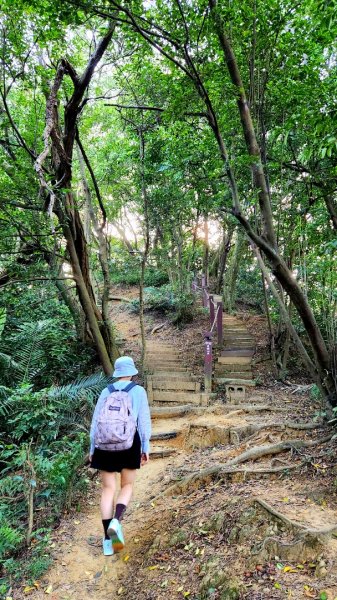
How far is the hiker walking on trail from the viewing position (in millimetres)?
3121

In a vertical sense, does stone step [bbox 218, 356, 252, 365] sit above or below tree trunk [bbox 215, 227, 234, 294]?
below

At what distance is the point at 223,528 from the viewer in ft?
11.0

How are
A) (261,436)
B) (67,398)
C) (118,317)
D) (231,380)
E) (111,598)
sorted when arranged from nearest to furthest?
(111,598) → (261,436) → (67,398) → (231,380) → (118,317)

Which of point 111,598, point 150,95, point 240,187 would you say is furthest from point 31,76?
point 111,598

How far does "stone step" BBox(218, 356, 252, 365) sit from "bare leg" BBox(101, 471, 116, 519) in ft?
21.4

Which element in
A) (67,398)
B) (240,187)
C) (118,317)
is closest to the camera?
(67,398)

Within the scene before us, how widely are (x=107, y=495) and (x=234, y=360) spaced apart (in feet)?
22.5

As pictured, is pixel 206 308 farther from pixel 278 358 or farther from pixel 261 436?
pixel 261 436

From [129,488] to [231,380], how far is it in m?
5.54

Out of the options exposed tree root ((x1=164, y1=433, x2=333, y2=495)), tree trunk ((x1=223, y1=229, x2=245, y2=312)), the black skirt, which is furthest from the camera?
tree trunk ((x1=223, y1=229, x2=245, y2=312))

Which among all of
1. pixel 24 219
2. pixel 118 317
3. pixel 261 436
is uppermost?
pixel 24 219

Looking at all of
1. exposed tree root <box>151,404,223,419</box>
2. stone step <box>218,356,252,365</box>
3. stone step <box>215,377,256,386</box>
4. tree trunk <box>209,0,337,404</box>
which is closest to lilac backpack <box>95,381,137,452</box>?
tree trunk <box>209,0,337,404</box>

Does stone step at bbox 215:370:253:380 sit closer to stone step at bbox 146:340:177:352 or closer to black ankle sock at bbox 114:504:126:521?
stone step at bbox 146:340:177:352

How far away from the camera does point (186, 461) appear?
5441 mm
